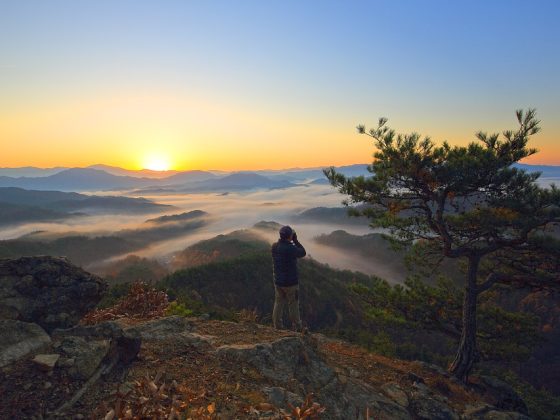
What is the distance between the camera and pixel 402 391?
9.02 m

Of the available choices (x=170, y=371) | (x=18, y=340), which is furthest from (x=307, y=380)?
(x=18, y=340)

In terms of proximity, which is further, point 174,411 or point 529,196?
point 529,196

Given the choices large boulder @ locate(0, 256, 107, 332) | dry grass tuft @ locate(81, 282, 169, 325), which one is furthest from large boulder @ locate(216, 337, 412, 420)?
dry grass tuft @ locate(81, 282, 169, 325)

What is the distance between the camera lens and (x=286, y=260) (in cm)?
995

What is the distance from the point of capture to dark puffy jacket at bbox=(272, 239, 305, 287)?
389 inches

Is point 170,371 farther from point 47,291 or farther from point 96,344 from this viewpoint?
point 47,291

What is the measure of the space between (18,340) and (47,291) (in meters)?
2.04

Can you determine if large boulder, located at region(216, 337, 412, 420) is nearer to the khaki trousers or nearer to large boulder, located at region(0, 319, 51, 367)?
the khaki trousers

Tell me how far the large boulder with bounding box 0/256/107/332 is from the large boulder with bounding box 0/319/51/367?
0.95m

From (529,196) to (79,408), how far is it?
483 inches

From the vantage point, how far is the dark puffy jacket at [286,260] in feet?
32.4

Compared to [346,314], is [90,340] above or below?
above

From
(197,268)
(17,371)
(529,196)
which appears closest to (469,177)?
(529,196)

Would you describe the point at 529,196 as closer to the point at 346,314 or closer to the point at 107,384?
the point at 107,384
